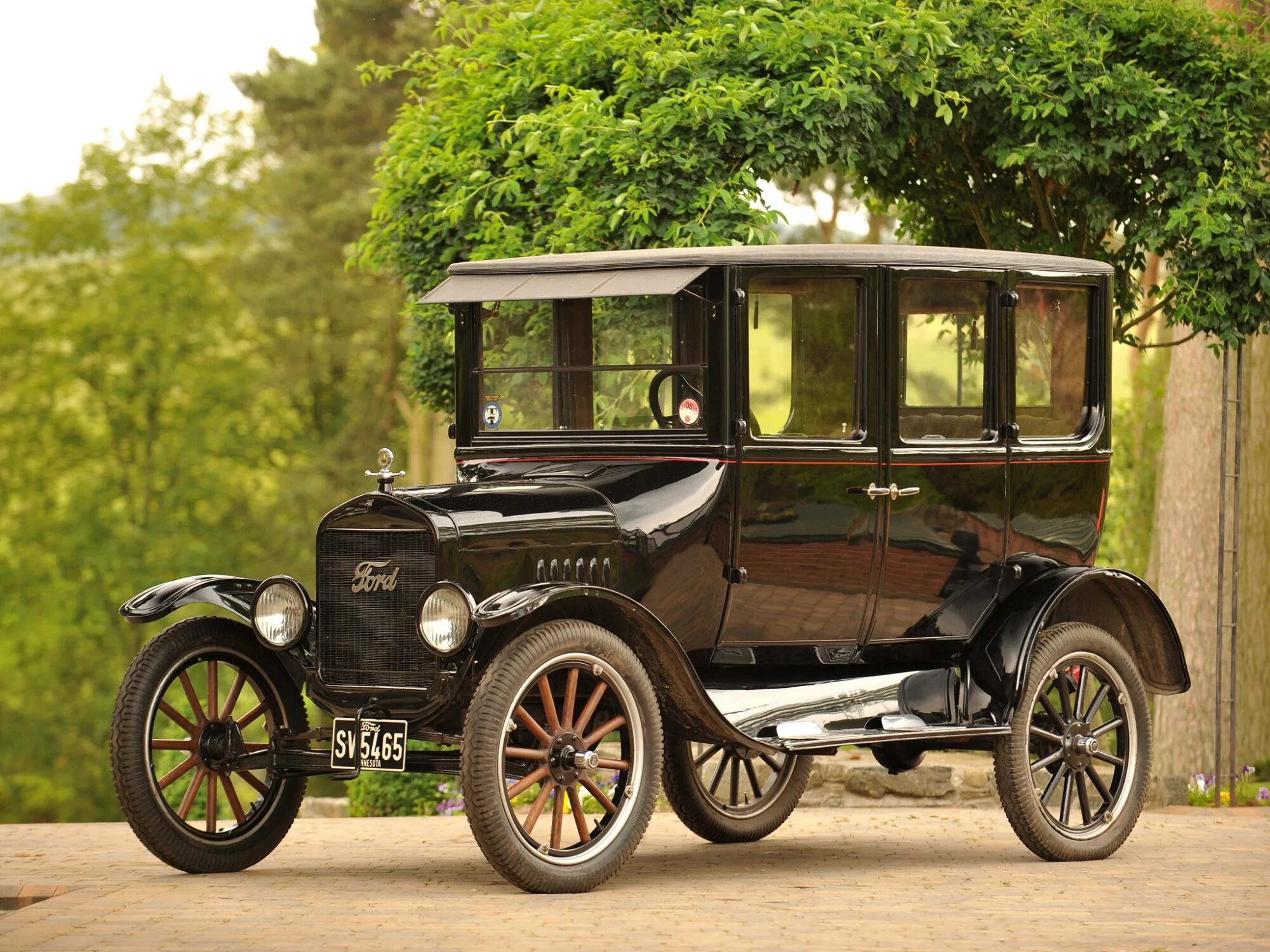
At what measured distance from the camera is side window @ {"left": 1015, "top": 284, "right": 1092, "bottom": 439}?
8461mm

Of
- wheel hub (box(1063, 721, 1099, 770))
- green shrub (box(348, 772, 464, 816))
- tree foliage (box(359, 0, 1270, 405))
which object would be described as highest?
tree foliage (box(359, 0, 1270, 405))

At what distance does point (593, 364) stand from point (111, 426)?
25.2 m

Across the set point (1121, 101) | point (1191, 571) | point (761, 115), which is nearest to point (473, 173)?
point (761, 115)

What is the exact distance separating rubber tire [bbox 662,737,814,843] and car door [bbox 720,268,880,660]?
1.02 metres

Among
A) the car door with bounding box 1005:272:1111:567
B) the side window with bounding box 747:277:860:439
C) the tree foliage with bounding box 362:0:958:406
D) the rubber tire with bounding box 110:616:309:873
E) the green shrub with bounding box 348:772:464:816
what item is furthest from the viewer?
the green shrub with bounding box 348:772:464:816

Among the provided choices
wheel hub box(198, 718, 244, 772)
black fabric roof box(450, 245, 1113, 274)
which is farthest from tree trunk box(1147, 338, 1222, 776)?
wheel hub box(198, 718, 244, 772)

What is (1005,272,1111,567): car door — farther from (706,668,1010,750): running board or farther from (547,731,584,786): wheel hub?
(547,731,584,786): wheel hub

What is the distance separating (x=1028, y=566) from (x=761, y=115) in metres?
3.06

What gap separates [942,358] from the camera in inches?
324

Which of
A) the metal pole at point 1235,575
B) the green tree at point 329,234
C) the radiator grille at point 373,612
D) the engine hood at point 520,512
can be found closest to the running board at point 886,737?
the engine hood at point 520,512

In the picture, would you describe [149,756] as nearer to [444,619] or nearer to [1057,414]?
[444,619]

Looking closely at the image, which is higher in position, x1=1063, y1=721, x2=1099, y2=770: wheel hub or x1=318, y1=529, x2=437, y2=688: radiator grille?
x1=318, y1=529, x2=437, y2=688: radiator grille

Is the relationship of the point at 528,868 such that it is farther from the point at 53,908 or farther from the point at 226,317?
the point at 226,317

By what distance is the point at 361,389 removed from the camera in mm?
32594
